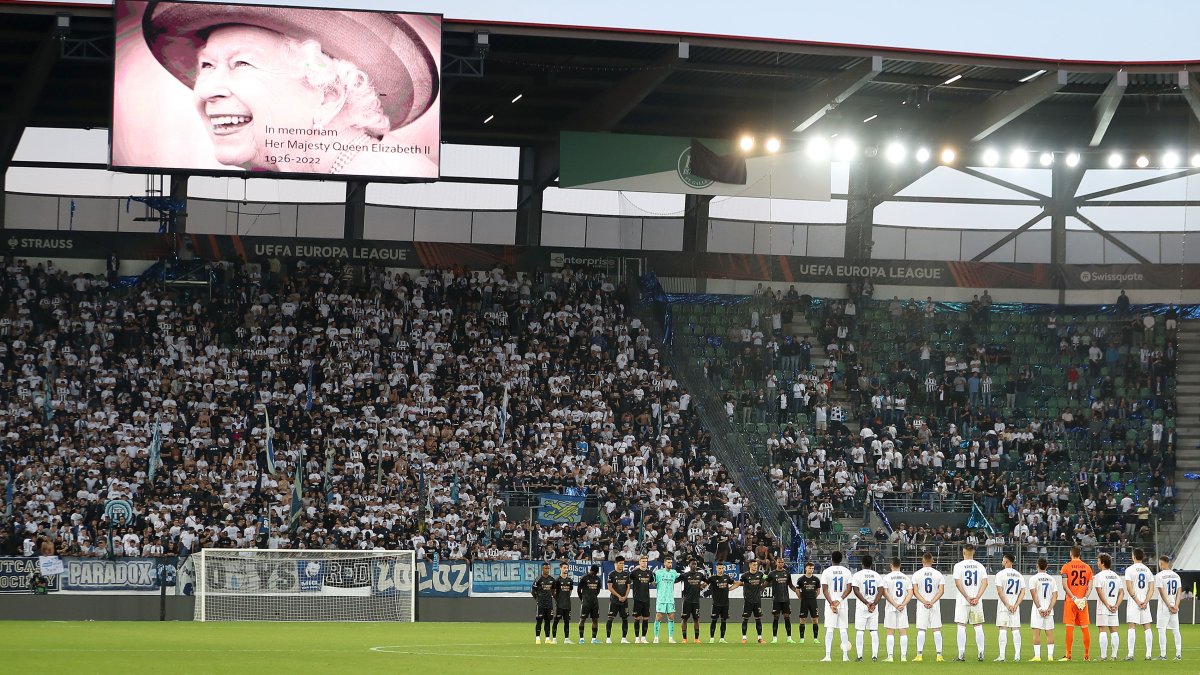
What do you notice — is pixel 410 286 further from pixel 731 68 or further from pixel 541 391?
pixel 731 68

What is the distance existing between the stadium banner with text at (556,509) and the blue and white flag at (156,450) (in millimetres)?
9395

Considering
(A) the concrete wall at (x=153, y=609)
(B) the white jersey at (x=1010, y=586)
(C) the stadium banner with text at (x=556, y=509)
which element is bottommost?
(A) the concrete wall at (x=153, y=609)

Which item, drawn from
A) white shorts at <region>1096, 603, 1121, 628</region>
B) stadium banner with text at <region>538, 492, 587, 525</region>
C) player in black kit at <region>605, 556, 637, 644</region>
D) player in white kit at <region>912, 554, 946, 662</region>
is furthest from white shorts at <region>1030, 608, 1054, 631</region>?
stadium banner with text at <region>538, 492, 587, 525</region>

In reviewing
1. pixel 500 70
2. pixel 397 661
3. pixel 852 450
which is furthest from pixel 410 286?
pixel 397 661

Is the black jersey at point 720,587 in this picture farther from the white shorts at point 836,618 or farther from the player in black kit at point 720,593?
the white shorts at point 836,618

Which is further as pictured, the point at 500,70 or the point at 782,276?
the point at 782,276

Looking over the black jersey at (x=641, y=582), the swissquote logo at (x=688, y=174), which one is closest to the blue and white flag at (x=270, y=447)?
the black jersey at (x=641, y=582)

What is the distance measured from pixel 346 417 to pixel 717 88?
1423 cm

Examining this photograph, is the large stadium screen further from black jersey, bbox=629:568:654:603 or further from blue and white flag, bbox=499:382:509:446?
black jersey, bbox=629:568:654:603

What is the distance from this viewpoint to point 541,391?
4419 centimetres

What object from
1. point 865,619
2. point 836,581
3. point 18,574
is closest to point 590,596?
point 836,581

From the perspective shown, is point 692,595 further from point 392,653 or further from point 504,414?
point 504,414

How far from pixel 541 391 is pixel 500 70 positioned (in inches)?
350

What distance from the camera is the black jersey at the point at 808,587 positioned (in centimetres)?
2873
